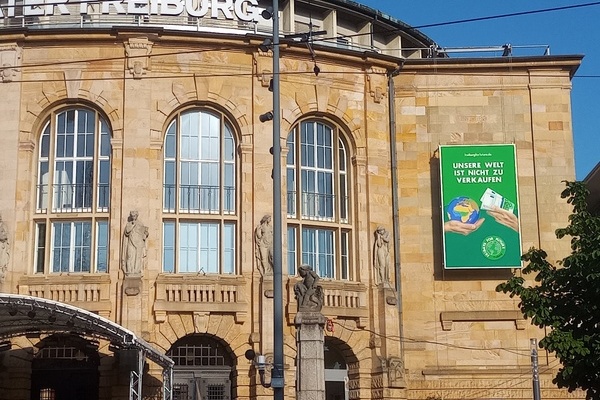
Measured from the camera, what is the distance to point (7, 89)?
116 feet

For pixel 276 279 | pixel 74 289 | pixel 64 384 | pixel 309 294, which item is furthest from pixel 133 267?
pixel 276 279

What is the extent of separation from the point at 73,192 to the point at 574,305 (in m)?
20.0

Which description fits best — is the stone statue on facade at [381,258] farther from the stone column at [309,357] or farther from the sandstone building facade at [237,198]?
the stone column at [309,357]

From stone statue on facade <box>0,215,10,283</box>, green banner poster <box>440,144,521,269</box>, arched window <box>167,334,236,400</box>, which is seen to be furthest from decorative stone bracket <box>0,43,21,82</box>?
green banner poster <box>440,144,521,269</box>

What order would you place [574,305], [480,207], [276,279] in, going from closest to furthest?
1. [574,305]
2. [276,279]
3. [480,207]

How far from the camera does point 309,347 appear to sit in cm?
2514

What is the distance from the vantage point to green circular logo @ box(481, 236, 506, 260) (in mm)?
36656

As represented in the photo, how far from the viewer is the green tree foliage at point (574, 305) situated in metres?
20.0

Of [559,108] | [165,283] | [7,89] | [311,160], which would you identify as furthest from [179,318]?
[559,108]

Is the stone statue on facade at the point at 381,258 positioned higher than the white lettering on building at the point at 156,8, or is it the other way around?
the white lettering on building at the point at 156,8

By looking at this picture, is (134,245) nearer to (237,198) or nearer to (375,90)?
(237,198)

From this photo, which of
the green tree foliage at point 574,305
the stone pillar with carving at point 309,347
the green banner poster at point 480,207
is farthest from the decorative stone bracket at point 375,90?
the green tree foliage at point 574,305

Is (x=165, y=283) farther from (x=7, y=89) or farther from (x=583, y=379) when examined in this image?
(x=583, y=379)

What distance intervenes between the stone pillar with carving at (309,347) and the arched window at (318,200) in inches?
393
